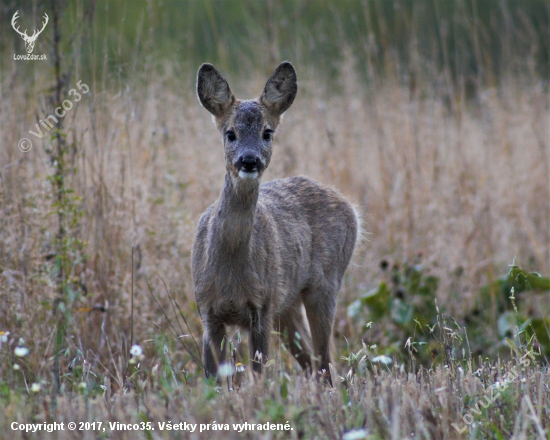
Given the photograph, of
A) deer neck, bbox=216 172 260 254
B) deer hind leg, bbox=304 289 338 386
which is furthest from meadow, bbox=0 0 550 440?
deer neck, bbox=216 172 260 254

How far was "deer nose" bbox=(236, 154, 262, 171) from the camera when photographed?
4.68 meters

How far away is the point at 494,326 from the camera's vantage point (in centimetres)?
737

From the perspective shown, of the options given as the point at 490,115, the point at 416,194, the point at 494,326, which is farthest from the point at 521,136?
the point at 494,326

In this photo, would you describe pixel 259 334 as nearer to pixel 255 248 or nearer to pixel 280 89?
pixel 255 248

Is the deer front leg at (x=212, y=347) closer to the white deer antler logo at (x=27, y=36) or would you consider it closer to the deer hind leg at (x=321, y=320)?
the deer hind leg at (x=321, y=320)

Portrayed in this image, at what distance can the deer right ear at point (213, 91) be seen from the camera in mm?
5117

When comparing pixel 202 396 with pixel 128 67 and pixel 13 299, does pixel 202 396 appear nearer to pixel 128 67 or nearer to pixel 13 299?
pixel 13 299

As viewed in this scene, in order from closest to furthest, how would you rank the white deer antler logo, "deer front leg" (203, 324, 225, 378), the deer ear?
"deer front leg" (203, 324, 225, 378)
the deer ear
the white deer antler logo

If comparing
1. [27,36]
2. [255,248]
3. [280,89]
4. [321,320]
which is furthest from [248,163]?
[27,36]

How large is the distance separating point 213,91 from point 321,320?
1.77 metres

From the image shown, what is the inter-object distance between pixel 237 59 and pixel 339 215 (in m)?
4.32

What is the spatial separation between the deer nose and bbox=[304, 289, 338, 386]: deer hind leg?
4.64 ft

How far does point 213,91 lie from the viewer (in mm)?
5172

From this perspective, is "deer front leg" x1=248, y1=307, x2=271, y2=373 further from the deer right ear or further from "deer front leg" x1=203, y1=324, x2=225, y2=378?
the deer right ear
